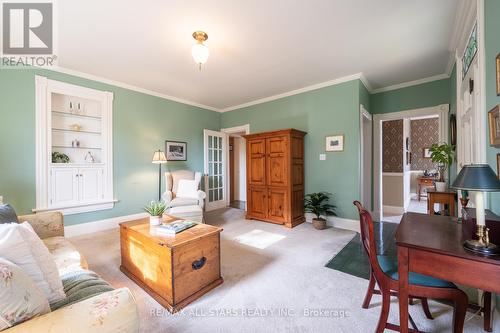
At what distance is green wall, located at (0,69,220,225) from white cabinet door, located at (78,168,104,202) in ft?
0.77

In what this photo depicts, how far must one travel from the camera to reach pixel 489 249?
1.01 metres

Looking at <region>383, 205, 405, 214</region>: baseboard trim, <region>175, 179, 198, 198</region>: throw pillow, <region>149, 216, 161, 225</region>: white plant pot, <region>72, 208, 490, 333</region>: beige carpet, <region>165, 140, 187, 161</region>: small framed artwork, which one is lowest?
<region>72, 208, 490, 333</region>: beige carpet

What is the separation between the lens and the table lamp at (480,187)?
100 centimetres

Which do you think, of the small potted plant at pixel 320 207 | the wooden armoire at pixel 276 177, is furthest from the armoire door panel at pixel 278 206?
the small potted plant at pixel 320 207

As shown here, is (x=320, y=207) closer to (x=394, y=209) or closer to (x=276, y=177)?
(x=276, y=177)

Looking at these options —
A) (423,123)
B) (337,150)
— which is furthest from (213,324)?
(423,123)

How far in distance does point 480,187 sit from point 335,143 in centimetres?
289

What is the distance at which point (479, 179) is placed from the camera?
1.01m

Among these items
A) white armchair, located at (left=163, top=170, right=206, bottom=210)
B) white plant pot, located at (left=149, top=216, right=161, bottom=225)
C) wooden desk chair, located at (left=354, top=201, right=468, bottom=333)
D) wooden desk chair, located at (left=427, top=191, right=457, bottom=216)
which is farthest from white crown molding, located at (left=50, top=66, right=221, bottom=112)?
wooden desk chair, located at (left=427, top=191, right=457, bottom=216)

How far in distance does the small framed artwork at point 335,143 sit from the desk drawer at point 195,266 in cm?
274

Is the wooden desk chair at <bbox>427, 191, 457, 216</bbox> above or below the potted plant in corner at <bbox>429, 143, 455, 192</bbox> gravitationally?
below

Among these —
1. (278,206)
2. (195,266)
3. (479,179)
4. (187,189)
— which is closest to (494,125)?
(479,179)

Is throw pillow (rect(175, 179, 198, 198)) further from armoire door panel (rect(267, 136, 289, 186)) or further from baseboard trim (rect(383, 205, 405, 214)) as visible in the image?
Result: baseboard trim (rect(383, 205, 405, 214))

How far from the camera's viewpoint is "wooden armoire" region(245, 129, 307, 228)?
12.5ft
